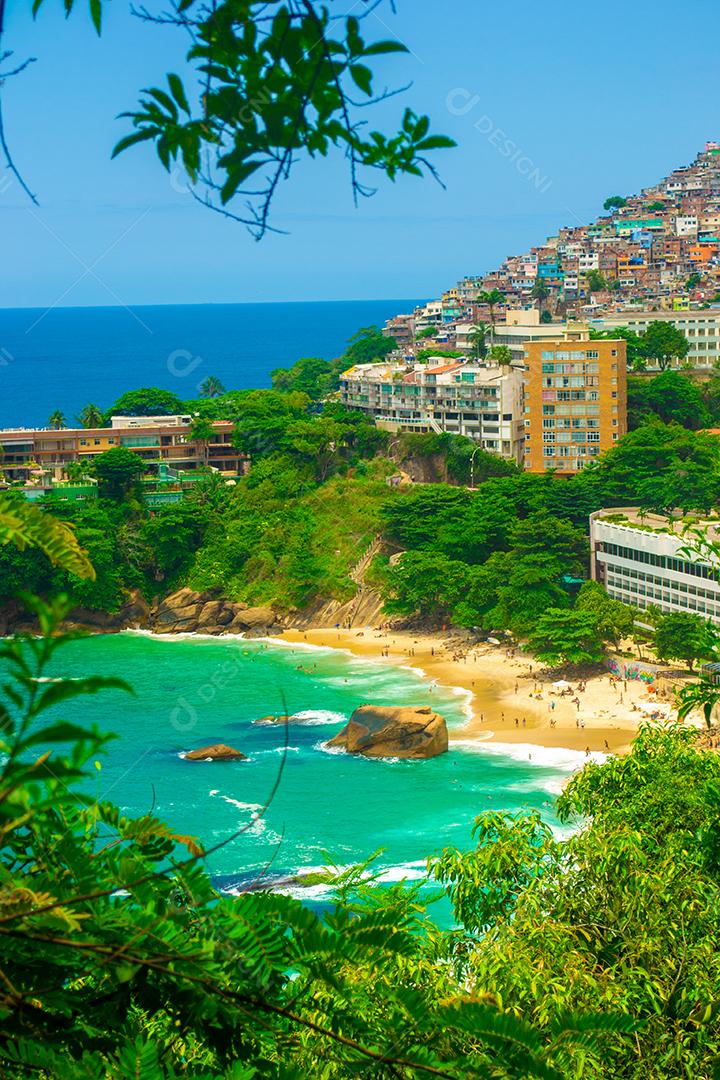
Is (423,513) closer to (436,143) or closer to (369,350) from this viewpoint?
(369,350)

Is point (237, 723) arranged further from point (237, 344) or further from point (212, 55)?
point (237, 344)

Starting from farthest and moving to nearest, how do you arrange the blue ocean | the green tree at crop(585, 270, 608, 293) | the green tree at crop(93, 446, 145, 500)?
1. the blue ocean
2. the green tree at crop(585, 270, 608, 293)
3. the green tree at crop(93, 446, 145, 500)

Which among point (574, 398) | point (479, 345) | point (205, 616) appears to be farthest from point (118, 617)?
point (479, 345)

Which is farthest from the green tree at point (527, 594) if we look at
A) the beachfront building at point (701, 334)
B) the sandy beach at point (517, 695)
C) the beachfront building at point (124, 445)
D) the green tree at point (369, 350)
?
the green tree at point (369, 350)

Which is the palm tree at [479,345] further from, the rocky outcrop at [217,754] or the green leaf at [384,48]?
the green leaf at [384,48]

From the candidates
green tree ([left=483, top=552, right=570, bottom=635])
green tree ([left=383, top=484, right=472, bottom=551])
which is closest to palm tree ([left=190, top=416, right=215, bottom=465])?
green tree ([left=383, top=484, right=472, bottom=551])

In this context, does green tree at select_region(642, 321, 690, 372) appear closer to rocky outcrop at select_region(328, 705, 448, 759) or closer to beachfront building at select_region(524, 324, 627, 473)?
beachfront building at select_region(524, 324, 627, 473)
